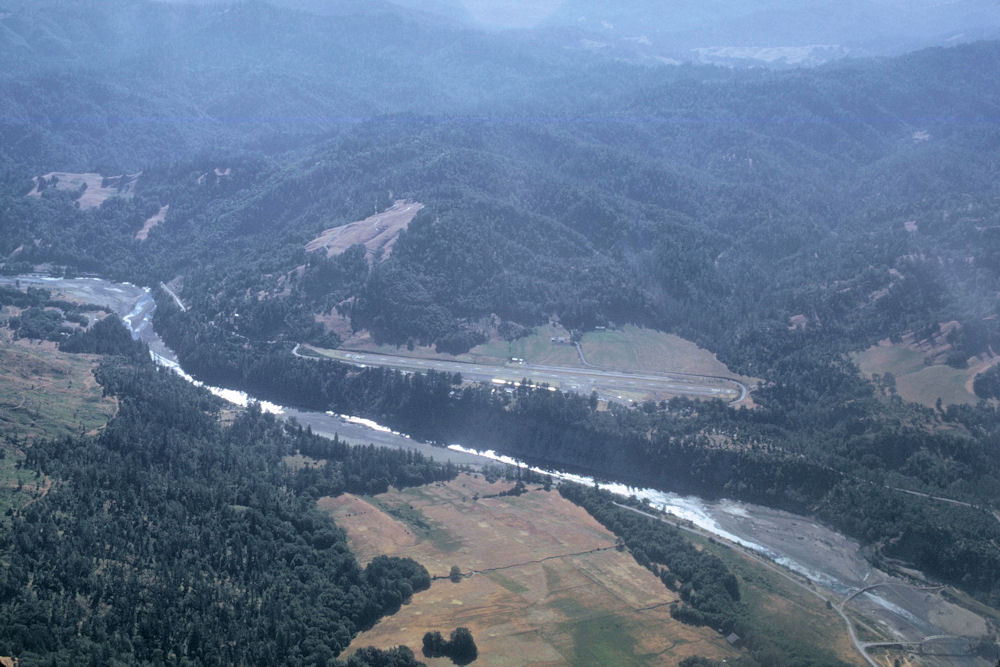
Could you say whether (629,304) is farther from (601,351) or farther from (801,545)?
(801,545)

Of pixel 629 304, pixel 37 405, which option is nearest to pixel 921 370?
pixel 629 304

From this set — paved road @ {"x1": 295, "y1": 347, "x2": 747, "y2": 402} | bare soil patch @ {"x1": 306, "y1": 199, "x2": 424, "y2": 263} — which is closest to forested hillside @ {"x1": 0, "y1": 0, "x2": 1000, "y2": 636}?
bare soil patch @ {"x1": 306, "y1": 199, "x2": 424, "y2": 263}

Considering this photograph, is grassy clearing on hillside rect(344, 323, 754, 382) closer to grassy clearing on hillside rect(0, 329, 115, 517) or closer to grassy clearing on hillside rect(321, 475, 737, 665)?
grassy clearing on hillside rect(321, 475, 737, 665)

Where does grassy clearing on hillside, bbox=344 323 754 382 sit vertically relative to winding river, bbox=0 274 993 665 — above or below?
above

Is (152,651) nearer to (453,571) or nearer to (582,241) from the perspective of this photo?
(453,571)

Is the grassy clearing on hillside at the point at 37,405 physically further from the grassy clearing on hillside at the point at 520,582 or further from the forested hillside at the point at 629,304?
the grassy clearing on hillside at the point at 520,582

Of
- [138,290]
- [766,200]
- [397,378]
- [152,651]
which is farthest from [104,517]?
[766,200]
